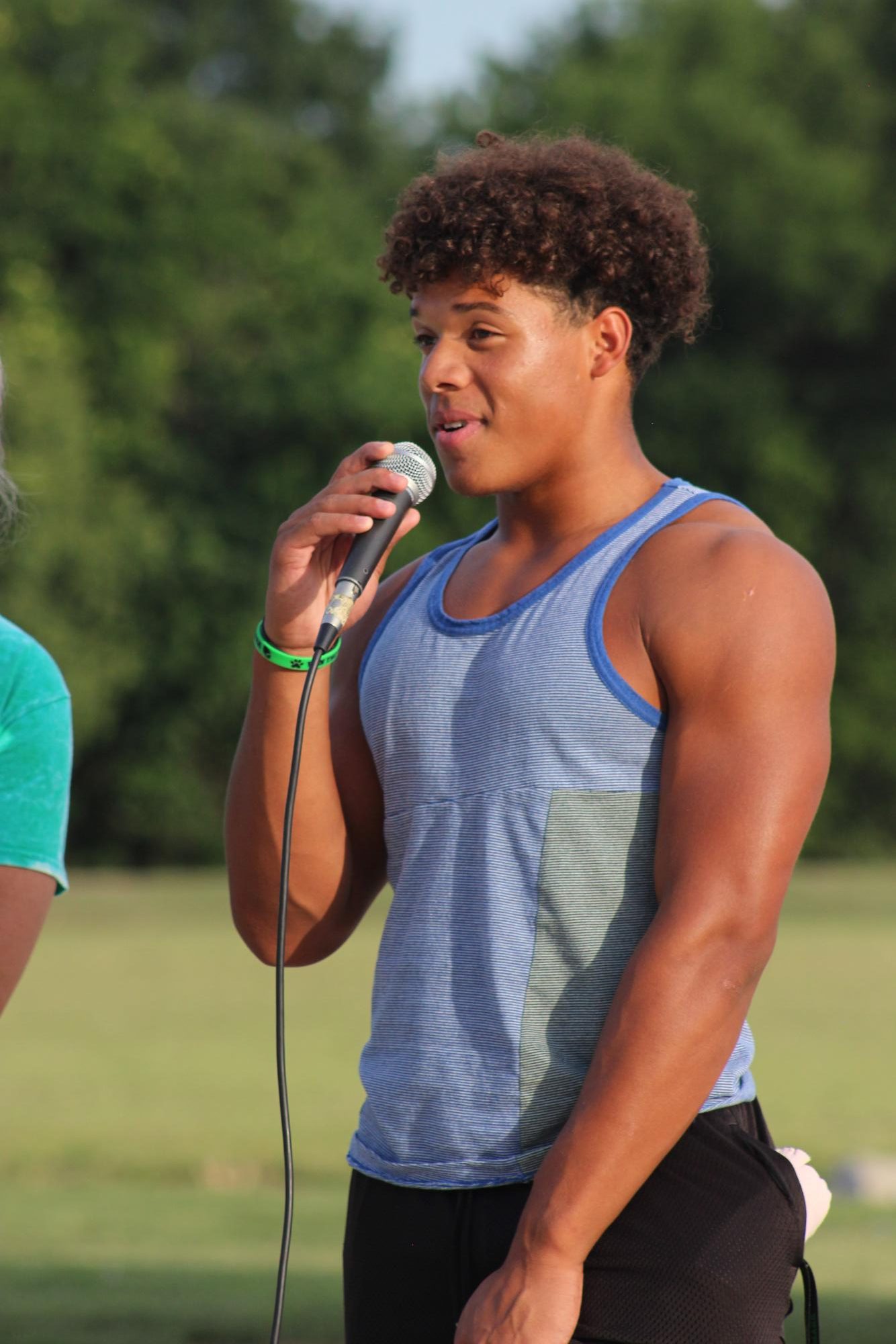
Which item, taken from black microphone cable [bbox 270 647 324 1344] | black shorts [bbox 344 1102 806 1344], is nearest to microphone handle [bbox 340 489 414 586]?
black microphone cable [bbox 270 647 324 1344]

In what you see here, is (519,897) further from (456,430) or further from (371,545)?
(456,430)

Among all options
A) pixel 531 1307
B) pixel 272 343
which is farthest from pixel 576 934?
pixel 272 343

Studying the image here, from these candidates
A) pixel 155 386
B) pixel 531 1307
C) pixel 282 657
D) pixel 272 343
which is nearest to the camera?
pixel 531 1307

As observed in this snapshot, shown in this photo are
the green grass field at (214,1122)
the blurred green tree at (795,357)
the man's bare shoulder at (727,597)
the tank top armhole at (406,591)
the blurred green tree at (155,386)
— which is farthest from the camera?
the blurred green tree at (795,357)

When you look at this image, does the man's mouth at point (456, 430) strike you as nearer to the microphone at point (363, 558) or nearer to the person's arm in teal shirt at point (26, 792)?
the microphone at point (363, 558)

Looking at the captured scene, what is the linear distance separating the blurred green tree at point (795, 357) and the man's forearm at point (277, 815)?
39644mm

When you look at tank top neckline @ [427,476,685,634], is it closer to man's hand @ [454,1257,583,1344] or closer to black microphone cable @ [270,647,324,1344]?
black microphone cable @ [270,647,324,1344]

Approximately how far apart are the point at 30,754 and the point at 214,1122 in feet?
32.3

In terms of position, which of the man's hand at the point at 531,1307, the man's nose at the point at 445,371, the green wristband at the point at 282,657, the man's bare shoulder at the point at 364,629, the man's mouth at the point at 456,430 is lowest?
the man's hand at the point at 531,1307

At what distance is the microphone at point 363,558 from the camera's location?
8.55 feet

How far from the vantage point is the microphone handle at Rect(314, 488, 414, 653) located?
2607 mm

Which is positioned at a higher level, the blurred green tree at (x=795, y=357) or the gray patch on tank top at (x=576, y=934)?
the blurred green tree at (x=795, y=357)

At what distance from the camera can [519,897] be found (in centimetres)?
245

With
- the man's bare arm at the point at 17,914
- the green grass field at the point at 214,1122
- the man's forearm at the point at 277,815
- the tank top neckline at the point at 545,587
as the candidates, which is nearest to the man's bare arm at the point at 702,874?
the tank top neckline at the point at 545,587
